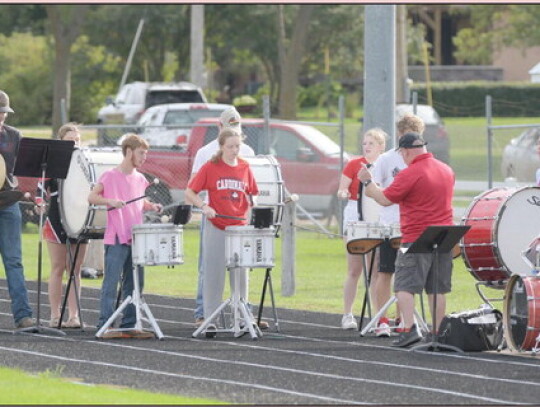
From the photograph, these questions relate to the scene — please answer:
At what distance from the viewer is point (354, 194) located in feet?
52.4

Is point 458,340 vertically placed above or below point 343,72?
below

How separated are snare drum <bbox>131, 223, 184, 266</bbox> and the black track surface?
0.73 metres

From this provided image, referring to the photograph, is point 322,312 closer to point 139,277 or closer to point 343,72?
point 139,277

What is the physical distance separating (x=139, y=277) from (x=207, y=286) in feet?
2.18

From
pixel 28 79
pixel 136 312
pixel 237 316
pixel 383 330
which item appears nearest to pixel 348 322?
pixel 383 330

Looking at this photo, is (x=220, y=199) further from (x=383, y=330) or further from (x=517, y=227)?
(x=517, y=227)

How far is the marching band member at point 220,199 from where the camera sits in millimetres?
15062

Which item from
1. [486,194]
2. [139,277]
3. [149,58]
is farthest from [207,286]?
[149,58]

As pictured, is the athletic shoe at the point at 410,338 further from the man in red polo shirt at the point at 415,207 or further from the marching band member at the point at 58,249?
the marching band member at the point at 58,249

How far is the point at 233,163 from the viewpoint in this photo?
15.2 m

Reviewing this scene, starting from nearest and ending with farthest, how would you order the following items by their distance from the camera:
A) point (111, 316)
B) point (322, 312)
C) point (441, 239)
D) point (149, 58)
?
point (441, 239) < point (111, 316) < point (322, 312) < point (149, 58)

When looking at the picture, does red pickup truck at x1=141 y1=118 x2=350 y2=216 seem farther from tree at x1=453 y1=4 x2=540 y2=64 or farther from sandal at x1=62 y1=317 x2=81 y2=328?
tree at x1=453 y1=4 x2=540 y2=64

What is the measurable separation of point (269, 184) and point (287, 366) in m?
3.69

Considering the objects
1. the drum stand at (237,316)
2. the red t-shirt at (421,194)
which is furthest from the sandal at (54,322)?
the red t-shirt at (421,194)
